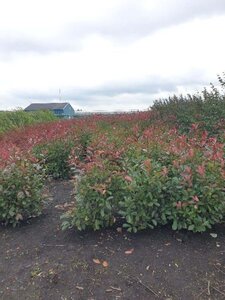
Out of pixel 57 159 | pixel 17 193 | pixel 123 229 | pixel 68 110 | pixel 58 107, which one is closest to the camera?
pixel 123 229

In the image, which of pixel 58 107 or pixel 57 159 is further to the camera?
pixel 58 107

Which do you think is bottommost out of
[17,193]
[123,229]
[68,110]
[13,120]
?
[123,229]

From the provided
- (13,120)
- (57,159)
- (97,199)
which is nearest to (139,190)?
(97,199)

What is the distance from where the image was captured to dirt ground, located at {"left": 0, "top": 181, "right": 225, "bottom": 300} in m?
2.65

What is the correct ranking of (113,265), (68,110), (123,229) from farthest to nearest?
(68,110), (123,229), (113,265)

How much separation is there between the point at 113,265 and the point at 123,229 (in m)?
0.55

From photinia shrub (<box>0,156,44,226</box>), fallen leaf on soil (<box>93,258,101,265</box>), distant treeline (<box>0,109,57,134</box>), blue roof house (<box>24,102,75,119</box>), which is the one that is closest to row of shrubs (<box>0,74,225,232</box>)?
photinia shrub (<box>0,156,44,226</box>)

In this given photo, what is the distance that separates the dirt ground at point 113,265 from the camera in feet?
8.70

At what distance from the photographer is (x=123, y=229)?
342 cm

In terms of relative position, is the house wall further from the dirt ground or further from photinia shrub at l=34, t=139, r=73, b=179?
the dirt ground

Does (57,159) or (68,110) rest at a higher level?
(68,110)

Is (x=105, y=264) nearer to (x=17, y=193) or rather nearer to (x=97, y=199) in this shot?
(x=97, y=199)

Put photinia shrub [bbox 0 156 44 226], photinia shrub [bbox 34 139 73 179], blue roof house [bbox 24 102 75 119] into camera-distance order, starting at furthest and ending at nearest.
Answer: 1. blue roof house [bbox 24 102 75 119]
2. photinia shrub [bbox 34 139 73 179]
3. photinia shrub [bbox 0 156 44 226]

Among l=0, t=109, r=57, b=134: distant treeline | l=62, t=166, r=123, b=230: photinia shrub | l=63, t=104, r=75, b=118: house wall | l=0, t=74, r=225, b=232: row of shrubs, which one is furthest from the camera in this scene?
l=63, t=104, r=75, b=118: house wall
